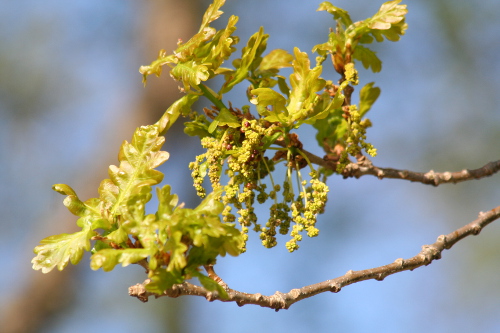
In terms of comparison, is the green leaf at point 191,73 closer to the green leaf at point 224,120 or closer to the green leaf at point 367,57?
the green leaf at point 224,120

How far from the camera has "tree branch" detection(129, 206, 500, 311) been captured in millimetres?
1013

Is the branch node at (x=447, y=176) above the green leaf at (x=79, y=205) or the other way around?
above

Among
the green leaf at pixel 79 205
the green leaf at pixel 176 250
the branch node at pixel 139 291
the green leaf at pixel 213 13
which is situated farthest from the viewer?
the green leaf at pixel 213 13

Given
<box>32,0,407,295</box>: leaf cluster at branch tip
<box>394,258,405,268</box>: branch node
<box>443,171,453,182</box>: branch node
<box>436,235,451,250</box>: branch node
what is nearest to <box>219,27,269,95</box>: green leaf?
<box>32,0,407,295</box>: leaf cluster at branch tip

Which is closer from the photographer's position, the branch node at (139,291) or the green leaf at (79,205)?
the branch node at (139,291)

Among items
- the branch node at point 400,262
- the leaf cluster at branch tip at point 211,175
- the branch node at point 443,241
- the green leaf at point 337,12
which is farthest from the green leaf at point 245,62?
the branch node at point 443,241

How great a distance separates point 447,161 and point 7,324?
4.04m

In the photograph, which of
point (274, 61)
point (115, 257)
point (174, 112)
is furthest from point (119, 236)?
point (274, 61)

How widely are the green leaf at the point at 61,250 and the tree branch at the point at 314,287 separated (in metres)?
0.13

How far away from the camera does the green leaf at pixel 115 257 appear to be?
0.91m

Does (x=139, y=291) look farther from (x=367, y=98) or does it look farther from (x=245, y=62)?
(x=367, y=98)

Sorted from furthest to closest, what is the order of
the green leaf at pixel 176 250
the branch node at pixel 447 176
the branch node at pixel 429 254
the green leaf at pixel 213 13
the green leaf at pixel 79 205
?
the branch node at pixel 447 176, the branch node at pixel 429 254, the green leaf at pixel 213 13, the green leaf at pixel 79 205, the green leaf at pixel 176 250

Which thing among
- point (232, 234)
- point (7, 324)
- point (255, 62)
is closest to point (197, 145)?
point (7, 324)

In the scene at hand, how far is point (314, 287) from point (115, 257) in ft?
1.49
